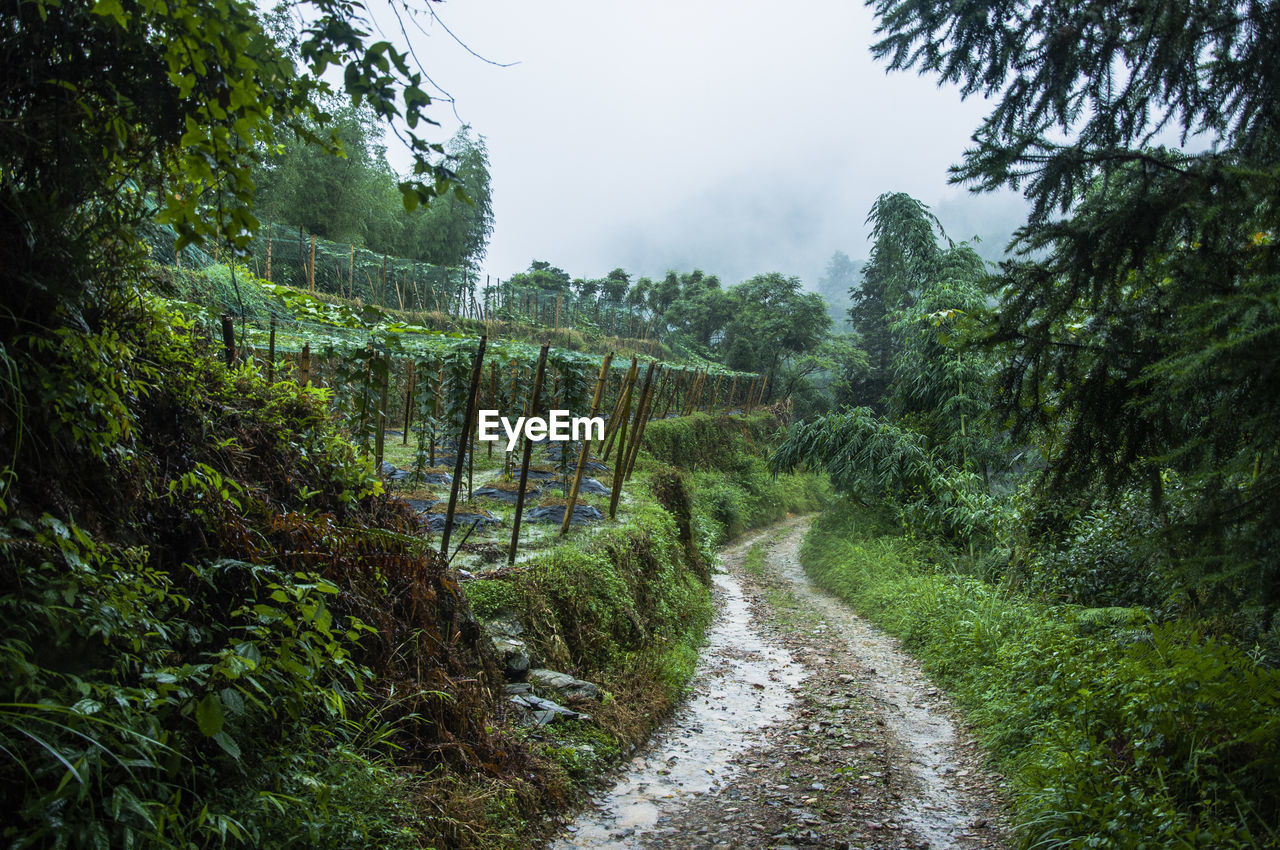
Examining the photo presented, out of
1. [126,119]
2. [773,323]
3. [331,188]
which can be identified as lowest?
[126,119]

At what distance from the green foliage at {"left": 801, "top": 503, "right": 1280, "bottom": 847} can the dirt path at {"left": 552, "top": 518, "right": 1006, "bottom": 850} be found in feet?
1.24

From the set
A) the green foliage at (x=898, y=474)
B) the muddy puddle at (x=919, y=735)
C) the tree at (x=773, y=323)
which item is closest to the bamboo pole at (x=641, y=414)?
the muddy puddle at (x=919, y=735)

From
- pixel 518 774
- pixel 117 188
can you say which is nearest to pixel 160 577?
pixel 117 188

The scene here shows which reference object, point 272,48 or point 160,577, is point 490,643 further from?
point 272,48

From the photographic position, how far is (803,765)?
5.29m

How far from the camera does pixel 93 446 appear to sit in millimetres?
2566

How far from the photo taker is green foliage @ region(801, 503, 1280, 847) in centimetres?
325

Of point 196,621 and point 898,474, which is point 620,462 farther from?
point 196,621

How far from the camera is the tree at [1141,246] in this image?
8.29 feet

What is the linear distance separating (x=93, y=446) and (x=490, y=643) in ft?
9.23

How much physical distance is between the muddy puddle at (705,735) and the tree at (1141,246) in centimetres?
292

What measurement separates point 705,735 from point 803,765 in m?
0.85

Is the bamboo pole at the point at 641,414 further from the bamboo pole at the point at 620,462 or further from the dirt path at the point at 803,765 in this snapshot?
the dirt path at the point at 803,765

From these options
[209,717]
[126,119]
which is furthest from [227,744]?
[126,119]
